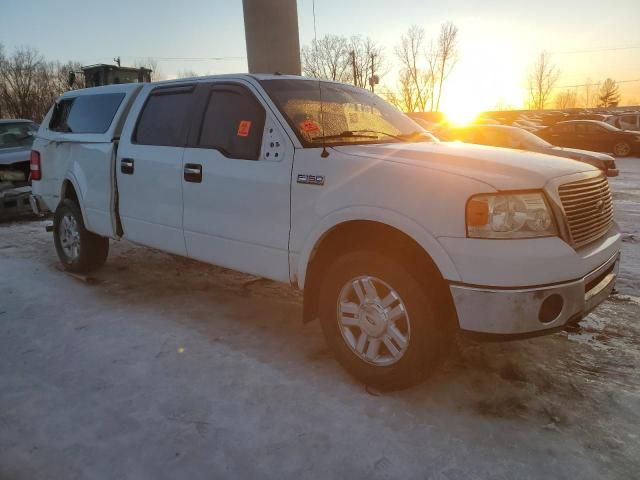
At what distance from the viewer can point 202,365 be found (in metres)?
3.21

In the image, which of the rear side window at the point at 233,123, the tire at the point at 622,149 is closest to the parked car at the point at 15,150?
the rear side window at the point at 233,123

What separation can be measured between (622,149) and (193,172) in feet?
63.4

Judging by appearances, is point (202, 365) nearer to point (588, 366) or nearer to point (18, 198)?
point (588, 366)

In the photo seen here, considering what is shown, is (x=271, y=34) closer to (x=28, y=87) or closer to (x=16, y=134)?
(x=16, y=134)

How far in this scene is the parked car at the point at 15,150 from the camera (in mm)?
8719

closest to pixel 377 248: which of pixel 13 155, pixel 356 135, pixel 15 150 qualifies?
pixel 356 135

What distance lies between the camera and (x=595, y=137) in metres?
18.7

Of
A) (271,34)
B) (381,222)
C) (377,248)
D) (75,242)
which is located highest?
(271,34)

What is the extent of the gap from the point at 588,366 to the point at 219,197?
2718mm

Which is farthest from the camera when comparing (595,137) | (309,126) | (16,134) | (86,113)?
(595,137)

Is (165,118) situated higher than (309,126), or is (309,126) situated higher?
(165,118)

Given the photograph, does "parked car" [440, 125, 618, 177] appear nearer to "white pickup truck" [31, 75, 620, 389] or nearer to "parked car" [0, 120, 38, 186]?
"white pickup truck" [31, 75, 620, 389]

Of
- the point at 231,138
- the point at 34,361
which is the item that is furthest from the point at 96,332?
the point at 231,138

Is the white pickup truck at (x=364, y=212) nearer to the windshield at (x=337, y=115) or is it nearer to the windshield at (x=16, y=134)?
the windshield at (x=337, y=115)
